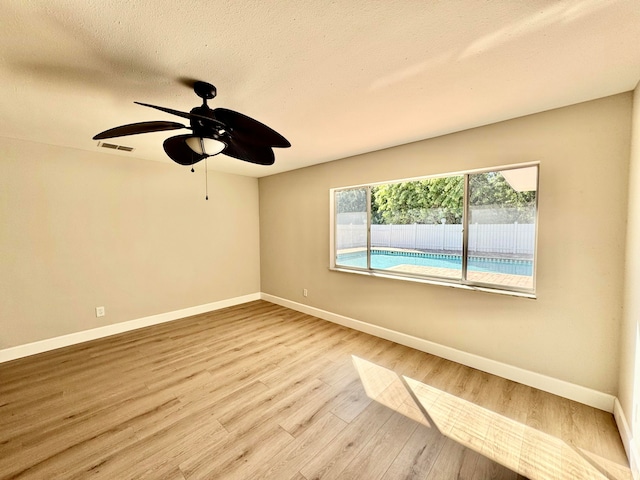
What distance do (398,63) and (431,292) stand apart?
7.37 ft

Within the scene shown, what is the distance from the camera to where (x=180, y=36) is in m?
1.33

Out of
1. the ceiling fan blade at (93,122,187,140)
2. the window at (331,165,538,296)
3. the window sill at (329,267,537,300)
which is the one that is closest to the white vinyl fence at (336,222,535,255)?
the window at (331,165,538,296)

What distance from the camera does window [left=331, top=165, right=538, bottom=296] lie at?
239cm

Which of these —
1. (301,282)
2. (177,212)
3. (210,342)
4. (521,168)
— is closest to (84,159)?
(177,212)

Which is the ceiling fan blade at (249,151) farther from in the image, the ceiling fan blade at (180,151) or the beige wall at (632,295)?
the beige wall at (632,295)

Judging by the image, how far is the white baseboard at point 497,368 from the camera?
80.2 inches

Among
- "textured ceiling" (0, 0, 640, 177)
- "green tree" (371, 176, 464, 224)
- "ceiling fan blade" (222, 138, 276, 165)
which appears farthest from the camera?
"green tree" (371, 176, 464, 224)

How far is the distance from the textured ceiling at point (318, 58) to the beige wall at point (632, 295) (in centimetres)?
47

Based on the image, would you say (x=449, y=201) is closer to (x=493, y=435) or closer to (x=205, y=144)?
(x=493, y=435)

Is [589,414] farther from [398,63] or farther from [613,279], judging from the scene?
[398,63]

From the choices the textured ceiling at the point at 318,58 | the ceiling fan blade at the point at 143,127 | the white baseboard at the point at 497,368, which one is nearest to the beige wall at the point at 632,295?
the white baseboard at the point at 497,368

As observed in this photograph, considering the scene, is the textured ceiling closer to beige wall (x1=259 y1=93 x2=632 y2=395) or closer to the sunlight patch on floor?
beige wall (x1=259 y1=93 x2=632 y2=395)

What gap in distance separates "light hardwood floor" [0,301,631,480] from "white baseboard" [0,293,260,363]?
0.16 meters

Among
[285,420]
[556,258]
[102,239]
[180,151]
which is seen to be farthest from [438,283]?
[102,239]
